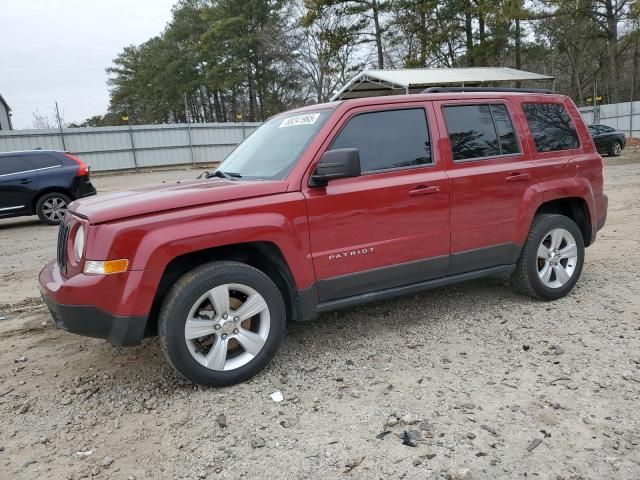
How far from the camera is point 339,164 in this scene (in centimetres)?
319

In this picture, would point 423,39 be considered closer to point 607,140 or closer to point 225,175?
point 607,140

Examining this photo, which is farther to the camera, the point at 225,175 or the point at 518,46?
the point at 518,46

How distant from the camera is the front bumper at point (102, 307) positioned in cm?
288

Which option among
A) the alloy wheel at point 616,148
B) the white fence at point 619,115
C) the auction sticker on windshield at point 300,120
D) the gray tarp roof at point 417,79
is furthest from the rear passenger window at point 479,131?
the white fence at point 619,115

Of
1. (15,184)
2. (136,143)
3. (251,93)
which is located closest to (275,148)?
(15,184)

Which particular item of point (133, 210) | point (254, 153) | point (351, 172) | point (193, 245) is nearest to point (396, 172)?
point (351, 172)

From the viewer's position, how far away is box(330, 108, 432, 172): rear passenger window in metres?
3.61

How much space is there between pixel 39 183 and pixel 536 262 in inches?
383

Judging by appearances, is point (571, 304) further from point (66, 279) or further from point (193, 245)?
point (66, 279)

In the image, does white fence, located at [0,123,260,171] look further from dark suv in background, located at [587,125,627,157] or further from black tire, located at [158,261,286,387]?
black tire, located at [158,261,286,387]

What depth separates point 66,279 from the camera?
307 cm

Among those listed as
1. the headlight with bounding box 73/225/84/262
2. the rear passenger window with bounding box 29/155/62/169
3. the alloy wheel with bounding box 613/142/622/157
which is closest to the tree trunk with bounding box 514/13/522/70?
the alloy wheel with bounding box 613/142/622/157

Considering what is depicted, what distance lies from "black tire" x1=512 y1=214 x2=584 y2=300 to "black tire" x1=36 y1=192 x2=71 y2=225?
9.28m

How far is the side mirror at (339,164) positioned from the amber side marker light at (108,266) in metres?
1.34
